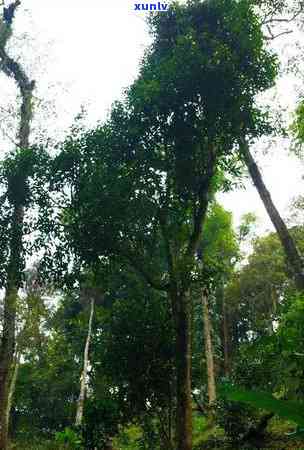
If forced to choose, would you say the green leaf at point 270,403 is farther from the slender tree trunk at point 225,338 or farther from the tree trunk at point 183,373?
the slender tree trunk at point 225,338

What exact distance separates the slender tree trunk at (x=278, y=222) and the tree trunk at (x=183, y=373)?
9.68 feet

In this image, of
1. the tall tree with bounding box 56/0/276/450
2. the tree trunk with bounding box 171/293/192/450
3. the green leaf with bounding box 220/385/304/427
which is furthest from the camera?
the tall tree with bounding box 56/0/276/450

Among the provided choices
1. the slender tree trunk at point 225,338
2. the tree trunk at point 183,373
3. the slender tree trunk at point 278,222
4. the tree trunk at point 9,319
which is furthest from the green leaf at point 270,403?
the slender tree trunk at point 225,338

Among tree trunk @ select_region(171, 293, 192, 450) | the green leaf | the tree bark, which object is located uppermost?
the tree bark

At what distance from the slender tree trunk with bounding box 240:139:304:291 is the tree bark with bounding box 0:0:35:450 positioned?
21.5 feet

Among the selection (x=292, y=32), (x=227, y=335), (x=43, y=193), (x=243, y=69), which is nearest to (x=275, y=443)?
(x=43, y=193)

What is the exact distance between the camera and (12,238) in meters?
11.8

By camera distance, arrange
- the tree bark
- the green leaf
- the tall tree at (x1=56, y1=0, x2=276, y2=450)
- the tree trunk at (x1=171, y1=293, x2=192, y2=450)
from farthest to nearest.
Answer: the tree bark < the tall tree at (x1=56, y1=0, x2=276, y2=450) < the tree trunk at (x1=171, y1=293, x2=192, y2=450) < the green leaf

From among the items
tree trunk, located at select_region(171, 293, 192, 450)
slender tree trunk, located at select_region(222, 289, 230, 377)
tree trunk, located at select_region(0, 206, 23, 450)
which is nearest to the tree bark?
tree trunk, located at select_region(0, 206, 23, 450)

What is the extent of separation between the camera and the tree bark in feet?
38.7

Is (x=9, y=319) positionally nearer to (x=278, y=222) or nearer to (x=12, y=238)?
(x=12, y=238)

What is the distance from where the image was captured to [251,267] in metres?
33.7

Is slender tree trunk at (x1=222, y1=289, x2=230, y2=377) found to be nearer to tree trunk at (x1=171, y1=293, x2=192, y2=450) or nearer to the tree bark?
the tree bark

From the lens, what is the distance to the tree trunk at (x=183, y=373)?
10070 mm
